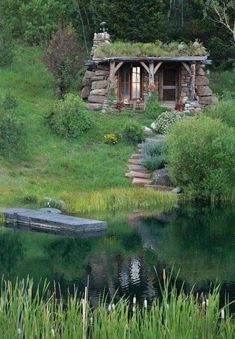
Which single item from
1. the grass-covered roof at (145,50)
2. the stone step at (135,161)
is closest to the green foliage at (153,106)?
the grass-covered roof at (145,50)

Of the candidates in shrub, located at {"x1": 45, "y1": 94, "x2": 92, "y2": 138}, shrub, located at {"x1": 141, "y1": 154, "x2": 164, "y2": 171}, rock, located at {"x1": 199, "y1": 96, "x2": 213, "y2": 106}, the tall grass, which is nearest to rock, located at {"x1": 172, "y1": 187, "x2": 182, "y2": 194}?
the tall grass

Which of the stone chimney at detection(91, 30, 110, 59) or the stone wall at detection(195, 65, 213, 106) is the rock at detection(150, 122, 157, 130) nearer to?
the stone wall at detection(195, 65, 213, 106)

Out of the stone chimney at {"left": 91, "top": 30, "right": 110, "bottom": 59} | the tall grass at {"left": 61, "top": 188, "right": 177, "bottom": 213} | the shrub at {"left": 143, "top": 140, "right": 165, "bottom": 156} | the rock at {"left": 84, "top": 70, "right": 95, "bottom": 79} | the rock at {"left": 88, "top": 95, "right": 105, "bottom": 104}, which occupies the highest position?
the stone chimney at {"left": 91, "top": 30, "right": 110, "bottom": 59}

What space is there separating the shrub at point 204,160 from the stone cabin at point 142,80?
11.1m

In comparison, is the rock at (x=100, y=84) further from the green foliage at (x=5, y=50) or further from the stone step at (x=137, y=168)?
the stone step at (x=137, y=168)

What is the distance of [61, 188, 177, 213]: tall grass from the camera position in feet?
107

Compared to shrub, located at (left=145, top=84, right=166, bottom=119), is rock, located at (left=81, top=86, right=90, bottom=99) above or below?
above

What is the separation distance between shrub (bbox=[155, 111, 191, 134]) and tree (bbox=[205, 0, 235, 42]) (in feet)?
32.6

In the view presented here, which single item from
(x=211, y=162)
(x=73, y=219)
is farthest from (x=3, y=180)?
(x=211, y=162)

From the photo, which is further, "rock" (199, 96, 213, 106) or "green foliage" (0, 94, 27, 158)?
"rock" (199, 96, 213, 106)

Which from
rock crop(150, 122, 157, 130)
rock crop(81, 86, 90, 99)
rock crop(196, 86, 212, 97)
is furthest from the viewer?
rock crop(81, 86, 90, 99)

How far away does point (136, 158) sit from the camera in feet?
133

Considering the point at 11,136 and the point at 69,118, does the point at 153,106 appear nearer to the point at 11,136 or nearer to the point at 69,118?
the point at 69,118

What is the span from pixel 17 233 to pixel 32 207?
393 centimetres
